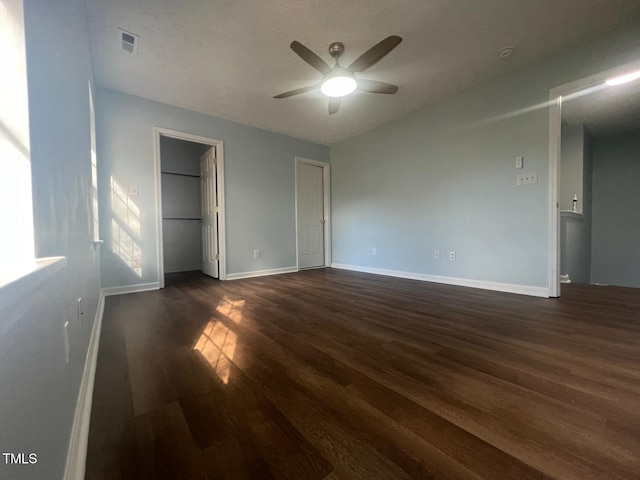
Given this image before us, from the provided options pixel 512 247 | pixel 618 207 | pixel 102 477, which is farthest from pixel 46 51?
pixel 618 207

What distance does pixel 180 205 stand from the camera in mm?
4973

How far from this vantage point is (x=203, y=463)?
77cm

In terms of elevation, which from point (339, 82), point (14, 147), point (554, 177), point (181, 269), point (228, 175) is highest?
point (339, 82)

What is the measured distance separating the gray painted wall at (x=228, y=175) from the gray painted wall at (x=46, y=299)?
2136 millimetres

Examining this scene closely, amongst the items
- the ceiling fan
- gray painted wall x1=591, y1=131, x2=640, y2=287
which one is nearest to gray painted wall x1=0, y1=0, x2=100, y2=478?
the ceiling fan

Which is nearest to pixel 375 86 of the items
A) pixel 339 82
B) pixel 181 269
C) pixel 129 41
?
pixel 339 82

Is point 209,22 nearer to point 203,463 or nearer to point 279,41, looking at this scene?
point 279,41

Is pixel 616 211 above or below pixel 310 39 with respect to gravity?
below

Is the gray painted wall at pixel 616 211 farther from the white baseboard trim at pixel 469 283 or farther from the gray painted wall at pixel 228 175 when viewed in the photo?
the gray painted wall at pixel 228 175

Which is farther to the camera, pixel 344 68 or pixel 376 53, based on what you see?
pixel 344 68

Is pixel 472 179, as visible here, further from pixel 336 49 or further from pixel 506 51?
pixel 336 49

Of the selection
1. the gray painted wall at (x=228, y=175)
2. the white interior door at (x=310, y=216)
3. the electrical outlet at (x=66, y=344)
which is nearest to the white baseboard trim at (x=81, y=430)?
the electrical outlet at (x=66, y=344)

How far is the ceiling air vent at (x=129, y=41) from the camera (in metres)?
2.10

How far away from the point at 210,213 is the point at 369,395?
3.66 m
